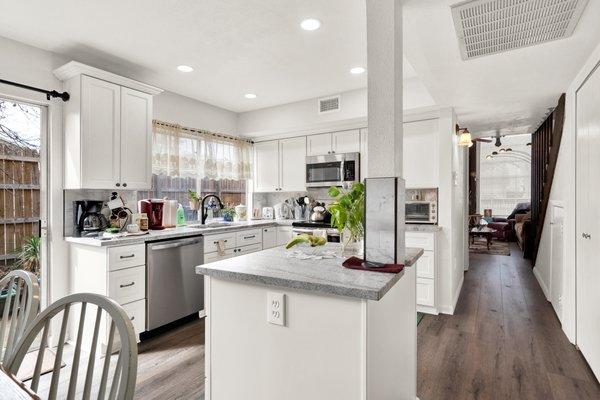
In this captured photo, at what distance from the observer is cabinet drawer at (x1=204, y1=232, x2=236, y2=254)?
11.2ft

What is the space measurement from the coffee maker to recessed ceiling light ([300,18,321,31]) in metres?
2.38

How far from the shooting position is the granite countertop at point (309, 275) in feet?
4.05

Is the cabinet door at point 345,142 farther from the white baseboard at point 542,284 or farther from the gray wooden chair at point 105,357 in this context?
the gray wooden chair at point 105,357

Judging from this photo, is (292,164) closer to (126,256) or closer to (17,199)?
(126,256)

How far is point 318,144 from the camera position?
175 inches

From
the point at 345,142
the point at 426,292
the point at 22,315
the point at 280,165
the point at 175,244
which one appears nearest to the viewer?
the point at 22,315

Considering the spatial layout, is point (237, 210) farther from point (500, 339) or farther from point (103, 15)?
point (500, 339)

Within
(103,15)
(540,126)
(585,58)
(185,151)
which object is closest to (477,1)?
(585,58)

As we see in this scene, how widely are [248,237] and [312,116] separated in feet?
5.48

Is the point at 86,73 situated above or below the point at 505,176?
above

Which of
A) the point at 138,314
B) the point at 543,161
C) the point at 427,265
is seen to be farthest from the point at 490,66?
the point at 138,314

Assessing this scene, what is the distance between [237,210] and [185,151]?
1040 millimetres

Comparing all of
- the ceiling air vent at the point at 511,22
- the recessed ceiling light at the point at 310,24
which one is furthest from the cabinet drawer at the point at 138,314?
the ceiling air vent at the point at 511,22

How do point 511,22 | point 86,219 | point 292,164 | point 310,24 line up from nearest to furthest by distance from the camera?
A: point 511,22 → point 310,24 → point 86,219 → point 292,164
